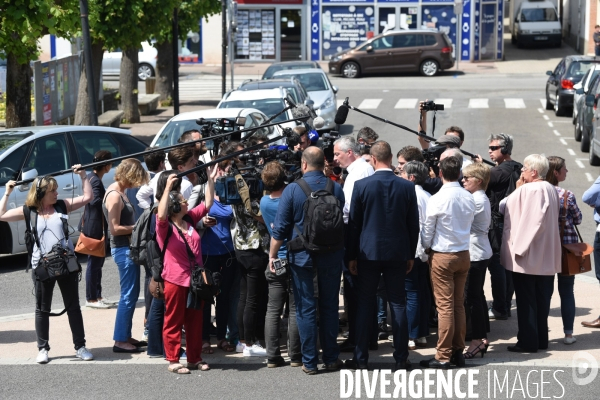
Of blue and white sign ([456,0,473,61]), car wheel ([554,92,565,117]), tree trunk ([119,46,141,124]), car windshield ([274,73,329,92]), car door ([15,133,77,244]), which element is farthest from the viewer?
blue and white sign ([456,0,473,61])

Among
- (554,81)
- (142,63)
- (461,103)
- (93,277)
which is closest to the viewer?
(93,277)

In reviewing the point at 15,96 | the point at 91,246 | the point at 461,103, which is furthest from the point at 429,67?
the point at 91,246

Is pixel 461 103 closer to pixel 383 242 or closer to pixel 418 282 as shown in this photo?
pixel 418 282

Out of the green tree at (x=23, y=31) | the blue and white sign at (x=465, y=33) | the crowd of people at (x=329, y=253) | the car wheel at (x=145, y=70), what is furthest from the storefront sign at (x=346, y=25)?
the crowd of people at (x=329, y=253)

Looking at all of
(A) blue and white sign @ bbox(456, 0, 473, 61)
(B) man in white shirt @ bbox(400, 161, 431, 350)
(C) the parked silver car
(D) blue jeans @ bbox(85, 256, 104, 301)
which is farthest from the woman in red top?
(A) blue and white sign @ bbox(456, 0, 473, 61)

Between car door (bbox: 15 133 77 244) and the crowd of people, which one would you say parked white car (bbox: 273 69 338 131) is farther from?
the crowd of people

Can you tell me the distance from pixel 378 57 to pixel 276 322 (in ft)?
98.4

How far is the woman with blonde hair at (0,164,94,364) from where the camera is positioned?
7.62 meters

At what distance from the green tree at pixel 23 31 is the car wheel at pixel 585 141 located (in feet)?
34.7

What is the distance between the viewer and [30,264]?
305 inches

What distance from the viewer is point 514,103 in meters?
28.1

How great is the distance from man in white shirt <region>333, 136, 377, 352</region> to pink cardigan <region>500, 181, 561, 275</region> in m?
1.30

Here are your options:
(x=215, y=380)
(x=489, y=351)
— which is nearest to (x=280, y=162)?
(x=215, y=380)

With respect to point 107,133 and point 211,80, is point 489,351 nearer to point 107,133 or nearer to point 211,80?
point 107,133
